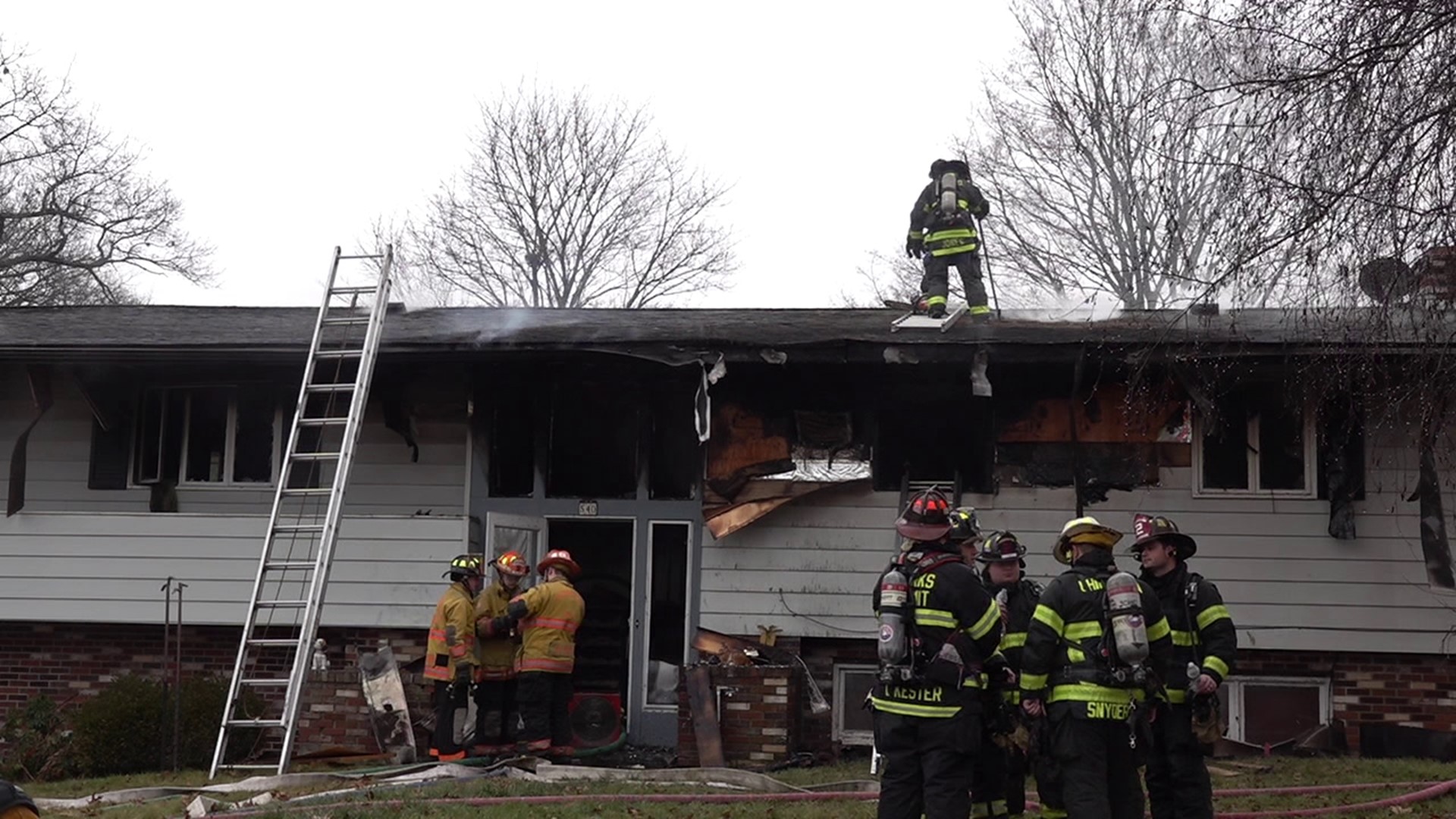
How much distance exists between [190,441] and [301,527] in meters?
2.05

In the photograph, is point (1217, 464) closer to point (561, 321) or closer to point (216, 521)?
point (561, 321)

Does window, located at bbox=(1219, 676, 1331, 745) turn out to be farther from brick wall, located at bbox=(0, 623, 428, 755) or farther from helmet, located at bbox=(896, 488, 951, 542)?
brick wall, located at bbox=(0, 623, 428, 755)

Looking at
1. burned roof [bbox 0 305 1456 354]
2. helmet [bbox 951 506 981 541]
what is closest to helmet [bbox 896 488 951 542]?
helmet [bbox 951 506 981 541]

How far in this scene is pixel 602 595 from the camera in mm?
13617

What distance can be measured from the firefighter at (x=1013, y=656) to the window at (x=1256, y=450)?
3.86 m

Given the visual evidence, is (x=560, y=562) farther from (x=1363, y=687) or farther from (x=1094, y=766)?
(x=1363, y=687)

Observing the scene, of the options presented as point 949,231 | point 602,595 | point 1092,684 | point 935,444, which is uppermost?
point 949,231

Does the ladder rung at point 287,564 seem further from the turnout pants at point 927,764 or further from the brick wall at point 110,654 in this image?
the turnout pants at point 927,764

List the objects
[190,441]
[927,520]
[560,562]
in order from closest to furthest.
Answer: [927,520]
[560,562]
[190,441]

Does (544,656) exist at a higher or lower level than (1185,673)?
lower

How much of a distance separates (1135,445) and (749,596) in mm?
3303

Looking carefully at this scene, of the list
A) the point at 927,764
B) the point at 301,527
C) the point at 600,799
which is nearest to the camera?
the point at 927,764

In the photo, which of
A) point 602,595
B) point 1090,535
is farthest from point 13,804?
point 602,595

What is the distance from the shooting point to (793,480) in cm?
1173
